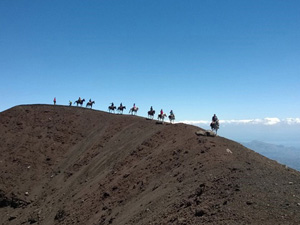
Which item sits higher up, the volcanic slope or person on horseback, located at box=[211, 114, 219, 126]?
person on horseback, located at box=[211, 114, 219, 126]

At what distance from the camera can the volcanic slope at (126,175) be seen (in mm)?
→ 12211

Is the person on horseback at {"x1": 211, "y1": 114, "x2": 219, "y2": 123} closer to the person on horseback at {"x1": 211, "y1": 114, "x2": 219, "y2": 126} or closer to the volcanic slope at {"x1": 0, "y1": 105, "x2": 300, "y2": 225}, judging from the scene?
the person on horseback at {"x1": 211, "y1": 114, "x2": 219, "y2": 126}

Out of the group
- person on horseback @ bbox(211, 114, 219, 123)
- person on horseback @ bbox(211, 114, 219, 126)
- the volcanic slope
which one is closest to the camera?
the volcanic slope

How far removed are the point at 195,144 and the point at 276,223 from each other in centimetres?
1269

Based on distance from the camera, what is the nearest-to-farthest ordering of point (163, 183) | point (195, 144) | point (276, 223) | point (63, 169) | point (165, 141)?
point (276, 223)
point (163, 183)
point (195, 144)
point (165, 141)
point (63, 169)

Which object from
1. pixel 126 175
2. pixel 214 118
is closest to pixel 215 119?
pixel 214 118

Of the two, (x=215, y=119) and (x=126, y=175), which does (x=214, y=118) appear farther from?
(x=126, y=175)

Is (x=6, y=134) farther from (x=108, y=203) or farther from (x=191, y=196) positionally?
(x=191, y=196)

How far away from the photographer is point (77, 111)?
1860 inches

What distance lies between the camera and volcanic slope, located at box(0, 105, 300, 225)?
12.2m

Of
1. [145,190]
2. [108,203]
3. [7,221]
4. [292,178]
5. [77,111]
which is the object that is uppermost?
[77,111]

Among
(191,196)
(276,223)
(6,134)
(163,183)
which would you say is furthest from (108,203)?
(6,134)

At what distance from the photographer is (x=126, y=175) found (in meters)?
22.8

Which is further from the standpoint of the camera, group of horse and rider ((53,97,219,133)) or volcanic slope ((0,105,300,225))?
group of horse and rider ((53,97,219,133))
